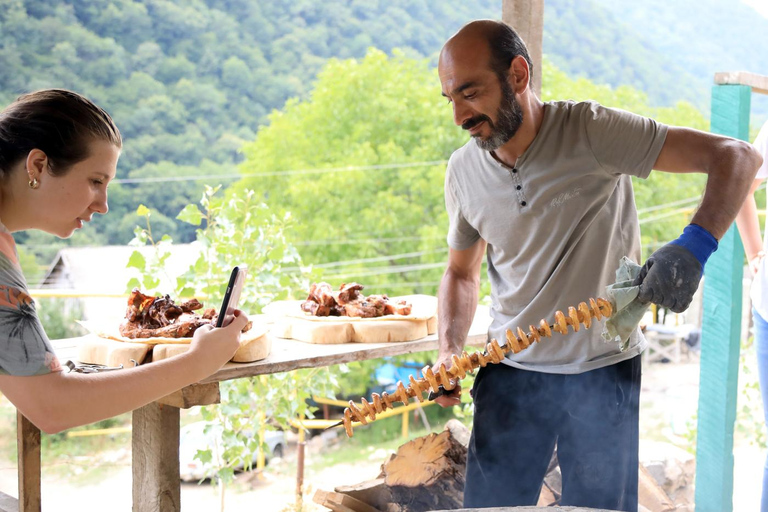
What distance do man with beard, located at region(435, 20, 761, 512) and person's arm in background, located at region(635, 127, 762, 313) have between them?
0.4 inches

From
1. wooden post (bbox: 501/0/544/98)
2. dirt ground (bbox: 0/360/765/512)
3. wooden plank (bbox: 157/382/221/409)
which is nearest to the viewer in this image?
wooden plank (bbox: 157/382/221/409)

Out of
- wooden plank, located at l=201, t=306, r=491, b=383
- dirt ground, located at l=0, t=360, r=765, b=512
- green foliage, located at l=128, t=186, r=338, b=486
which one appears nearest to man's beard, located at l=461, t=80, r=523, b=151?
wooden plank, located at l=201, t=306, r=491, b=383

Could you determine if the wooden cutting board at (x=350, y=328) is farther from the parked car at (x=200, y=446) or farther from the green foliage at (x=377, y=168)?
the green foliage at (x=377, y=168)

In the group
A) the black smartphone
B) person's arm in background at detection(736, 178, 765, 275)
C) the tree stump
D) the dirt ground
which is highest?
person's arm in background at detection(736, 178, 765, 275)

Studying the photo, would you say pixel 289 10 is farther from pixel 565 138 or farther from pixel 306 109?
pixel 565 138

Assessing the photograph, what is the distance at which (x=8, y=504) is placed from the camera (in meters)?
3.05

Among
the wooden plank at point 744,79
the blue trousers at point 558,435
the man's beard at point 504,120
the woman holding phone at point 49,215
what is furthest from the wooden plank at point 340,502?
the wooden plank at point 744,79

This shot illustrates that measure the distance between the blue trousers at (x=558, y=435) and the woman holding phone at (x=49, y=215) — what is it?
52.9 inches

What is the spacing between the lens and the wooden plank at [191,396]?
2.65m

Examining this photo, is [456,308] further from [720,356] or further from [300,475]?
[300,475]

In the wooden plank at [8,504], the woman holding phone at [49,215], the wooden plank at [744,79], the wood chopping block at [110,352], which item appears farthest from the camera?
the wooden plank at [744,79]

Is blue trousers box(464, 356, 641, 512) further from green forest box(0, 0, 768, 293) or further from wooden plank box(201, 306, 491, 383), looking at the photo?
green forest box(0, 0, 768, 293)

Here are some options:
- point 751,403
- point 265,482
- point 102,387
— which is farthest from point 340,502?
point 265,482

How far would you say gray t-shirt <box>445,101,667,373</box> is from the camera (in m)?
2.47
